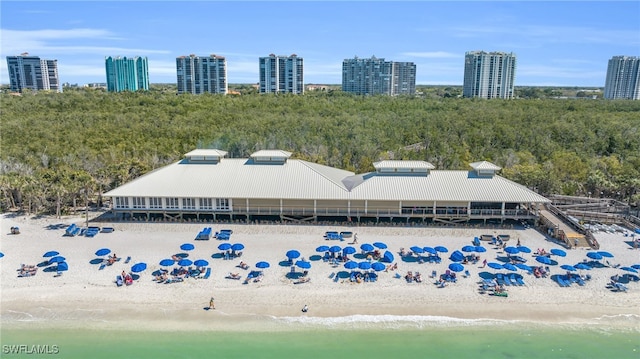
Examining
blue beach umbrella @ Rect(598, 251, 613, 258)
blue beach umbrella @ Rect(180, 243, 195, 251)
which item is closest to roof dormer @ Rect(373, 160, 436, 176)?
blue beach umbrella @ Rect(598, 251, 613, 258)

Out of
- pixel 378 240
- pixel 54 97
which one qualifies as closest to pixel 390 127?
pixel 378 240

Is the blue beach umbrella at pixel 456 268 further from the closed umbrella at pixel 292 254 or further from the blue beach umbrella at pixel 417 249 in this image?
the closed umbrella at pixel 292 254

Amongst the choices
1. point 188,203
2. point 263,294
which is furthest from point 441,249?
point 188,203

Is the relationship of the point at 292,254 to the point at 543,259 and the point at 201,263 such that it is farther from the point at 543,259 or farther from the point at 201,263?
the point at 543,259

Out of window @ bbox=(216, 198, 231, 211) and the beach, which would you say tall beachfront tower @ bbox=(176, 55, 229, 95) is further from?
the beach

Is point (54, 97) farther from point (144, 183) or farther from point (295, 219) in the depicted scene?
point (295, 219)

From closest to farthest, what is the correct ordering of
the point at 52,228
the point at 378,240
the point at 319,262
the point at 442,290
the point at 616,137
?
1. the point at 442,290
2. the point at 319,262
3. the point at 378,240
4. the point at 52,228
5. the point at 616,137

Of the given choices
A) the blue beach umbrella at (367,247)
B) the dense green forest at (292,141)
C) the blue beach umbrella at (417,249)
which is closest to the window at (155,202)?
the dense green forest at (292,141)
